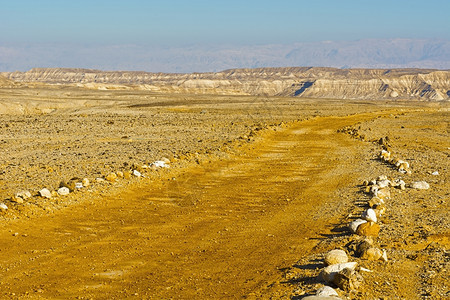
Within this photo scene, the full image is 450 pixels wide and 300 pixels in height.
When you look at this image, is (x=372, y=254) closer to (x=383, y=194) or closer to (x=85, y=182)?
(x=383, y=194)

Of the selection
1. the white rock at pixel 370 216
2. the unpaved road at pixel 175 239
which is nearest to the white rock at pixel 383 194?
the unpaved road at pixel 175 239

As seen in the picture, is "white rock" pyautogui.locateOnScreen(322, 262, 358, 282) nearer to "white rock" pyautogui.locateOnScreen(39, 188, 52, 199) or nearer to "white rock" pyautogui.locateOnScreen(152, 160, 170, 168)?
"white rock" pyautogui.locateOnScreen(39, 188, 52, 199)

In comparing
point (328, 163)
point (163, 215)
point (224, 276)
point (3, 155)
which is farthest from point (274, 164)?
point (224, 276)

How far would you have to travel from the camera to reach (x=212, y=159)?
19781 millimetres

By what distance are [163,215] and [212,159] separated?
802 centimetres

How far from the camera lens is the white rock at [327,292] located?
6.56 m

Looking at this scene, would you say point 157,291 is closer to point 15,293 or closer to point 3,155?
point 15,293

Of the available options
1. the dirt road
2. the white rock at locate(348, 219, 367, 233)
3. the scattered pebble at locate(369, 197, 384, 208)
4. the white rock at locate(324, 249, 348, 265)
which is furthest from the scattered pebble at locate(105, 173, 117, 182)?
the white rock at locate(324, 249, 348, 265)

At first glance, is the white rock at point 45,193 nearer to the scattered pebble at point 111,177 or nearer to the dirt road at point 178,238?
the dirt road at point 178,238

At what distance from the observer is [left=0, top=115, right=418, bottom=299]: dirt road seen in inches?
302

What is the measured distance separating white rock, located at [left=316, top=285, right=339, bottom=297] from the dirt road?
99cm

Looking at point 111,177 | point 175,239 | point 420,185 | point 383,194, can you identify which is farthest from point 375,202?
point 111,177

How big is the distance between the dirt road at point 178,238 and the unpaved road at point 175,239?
17 mm

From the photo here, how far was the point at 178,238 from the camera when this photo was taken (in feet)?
33.2
